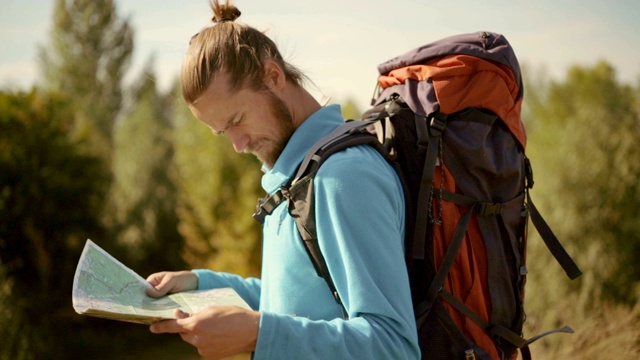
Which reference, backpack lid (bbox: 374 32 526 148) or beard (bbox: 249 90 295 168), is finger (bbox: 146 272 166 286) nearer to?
beard (bbox: 249 90 295 168)

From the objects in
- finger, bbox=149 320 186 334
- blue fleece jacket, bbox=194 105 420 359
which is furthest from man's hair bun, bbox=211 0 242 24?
finger, bbox=149 320 186 334

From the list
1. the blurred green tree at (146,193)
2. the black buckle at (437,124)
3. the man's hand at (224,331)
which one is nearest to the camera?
the man's hand at (224,331)

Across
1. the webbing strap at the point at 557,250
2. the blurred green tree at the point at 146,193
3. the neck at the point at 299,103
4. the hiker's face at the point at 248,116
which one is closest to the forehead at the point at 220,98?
the hiker's face at the point at 248,116

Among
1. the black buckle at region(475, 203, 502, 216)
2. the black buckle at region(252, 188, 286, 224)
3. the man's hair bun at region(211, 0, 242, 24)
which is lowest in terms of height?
the black buckle at region(475, 203, 502, 216)

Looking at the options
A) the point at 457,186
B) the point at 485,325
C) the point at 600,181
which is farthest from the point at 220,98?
the point at 600,181

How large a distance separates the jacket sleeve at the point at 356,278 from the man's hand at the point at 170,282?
0.70m

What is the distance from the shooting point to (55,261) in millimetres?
7047

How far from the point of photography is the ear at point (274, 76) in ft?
5.62

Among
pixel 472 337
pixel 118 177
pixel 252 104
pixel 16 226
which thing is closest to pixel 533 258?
pixel 472 337

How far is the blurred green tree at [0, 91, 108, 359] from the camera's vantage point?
252 inches

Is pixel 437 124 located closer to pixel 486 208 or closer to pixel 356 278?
pixel 486 208

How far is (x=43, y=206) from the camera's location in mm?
6738

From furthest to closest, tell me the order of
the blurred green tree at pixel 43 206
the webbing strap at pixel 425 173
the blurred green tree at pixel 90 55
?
the blurred green tree at pixel 90 55 < the blurred green tree at pixel 43 206 < the webbing strap at pixel 425 173

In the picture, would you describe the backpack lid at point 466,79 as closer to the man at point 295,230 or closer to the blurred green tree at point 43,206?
the man at point 295,230
